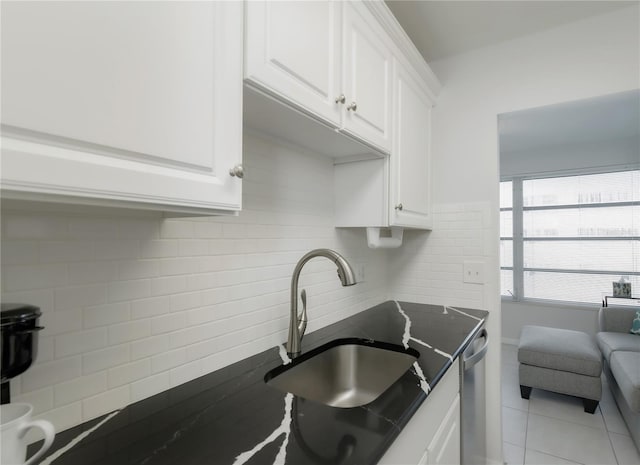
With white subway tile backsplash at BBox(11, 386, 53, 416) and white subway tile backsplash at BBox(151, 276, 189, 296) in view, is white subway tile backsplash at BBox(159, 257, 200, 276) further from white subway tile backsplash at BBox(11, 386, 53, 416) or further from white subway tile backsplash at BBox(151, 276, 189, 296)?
white subway tile backsplash at BBox(11, 386, 53, 416)

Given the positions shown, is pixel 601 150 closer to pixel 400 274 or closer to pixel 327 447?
pixel 400 274

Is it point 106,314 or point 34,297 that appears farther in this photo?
point 106,314

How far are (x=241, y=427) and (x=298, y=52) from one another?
39.8 inches

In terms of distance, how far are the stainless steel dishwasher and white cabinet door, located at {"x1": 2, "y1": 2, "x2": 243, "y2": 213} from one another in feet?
4.32

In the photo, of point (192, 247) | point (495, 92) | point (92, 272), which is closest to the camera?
point (92, 272)

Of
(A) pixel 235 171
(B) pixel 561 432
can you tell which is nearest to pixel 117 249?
(A) pixel 235 171

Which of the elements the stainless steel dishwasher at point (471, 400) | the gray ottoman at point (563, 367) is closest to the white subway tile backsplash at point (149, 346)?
the stainless steel dishwasher at point (471, 400)

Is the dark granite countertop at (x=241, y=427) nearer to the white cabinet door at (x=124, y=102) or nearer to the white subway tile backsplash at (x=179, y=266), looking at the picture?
the white subway tile backsplash at (x=179, y=266)

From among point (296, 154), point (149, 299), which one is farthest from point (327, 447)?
point (296, 154)

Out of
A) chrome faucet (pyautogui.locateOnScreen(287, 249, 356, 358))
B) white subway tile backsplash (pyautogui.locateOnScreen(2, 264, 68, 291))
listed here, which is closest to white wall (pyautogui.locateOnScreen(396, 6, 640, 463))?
chrome faucet (pyautogui.locateOnScreen(287, 249, 356, 358))

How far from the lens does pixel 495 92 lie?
207cm

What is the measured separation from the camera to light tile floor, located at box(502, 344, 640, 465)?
6.95ft

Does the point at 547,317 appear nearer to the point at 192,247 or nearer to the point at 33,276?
the point at 192,247

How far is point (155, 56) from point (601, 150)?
17.2ft
